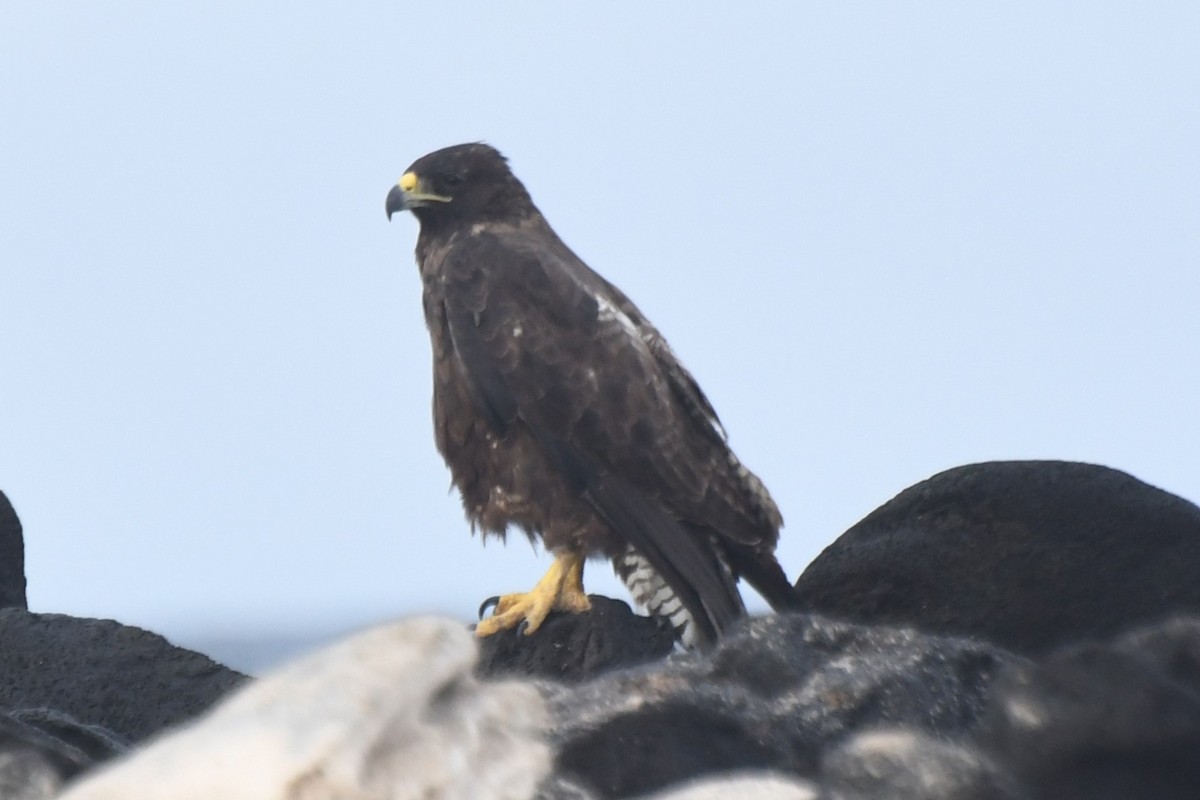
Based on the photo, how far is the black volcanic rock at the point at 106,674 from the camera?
5324 millimetres

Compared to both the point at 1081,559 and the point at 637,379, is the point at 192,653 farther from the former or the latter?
the point at 1081,559

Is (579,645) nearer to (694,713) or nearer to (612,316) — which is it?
(612,316)

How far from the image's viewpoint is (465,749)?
101 inches

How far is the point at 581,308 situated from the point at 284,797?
15.2ft

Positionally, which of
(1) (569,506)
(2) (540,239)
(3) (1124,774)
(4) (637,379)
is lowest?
(3) (1124,774)

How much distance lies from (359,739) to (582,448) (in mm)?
4218

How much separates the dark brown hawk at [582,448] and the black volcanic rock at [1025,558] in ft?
1.93

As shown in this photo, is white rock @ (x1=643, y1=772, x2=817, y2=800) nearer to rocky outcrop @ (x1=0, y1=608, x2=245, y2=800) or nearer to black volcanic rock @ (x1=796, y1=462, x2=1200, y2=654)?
rocky outcrop @ (x1=0, y1=608, x2=245, y2=800)

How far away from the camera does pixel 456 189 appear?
7.21 m

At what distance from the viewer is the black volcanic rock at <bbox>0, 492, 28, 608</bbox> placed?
6.70 metres

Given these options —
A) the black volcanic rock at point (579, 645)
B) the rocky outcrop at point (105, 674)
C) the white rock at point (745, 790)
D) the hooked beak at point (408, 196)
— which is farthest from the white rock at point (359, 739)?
the hooked beak at point (408, 196)

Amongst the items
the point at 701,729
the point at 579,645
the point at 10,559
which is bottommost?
A: the point at 579,645

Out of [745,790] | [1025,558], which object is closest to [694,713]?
[745,790]

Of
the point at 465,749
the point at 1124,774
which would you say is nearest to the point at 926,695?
the point at 1124,774
